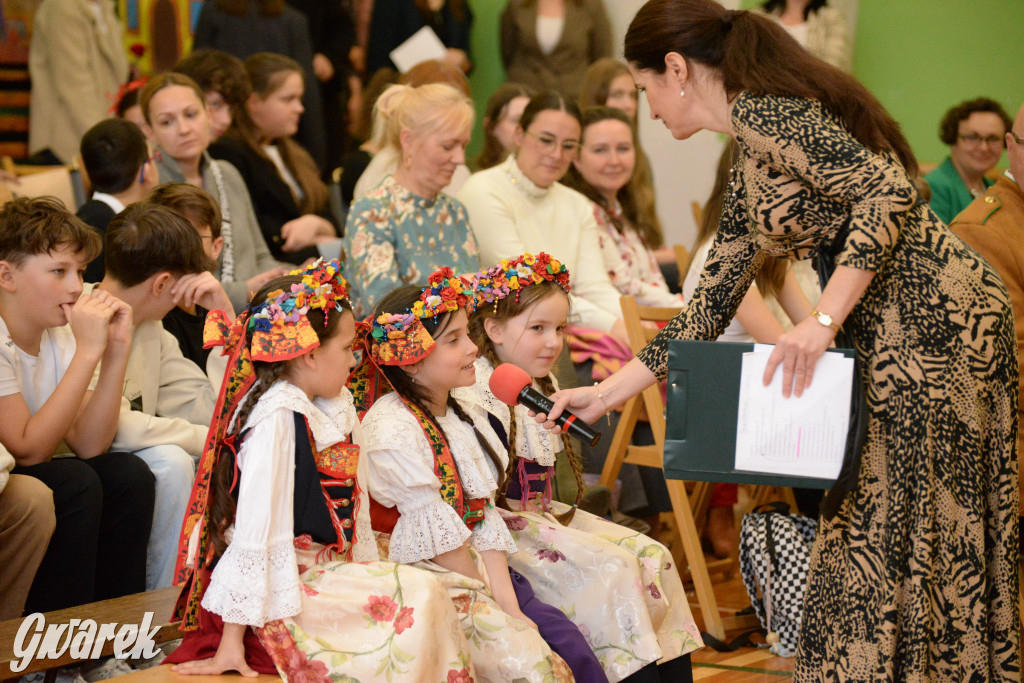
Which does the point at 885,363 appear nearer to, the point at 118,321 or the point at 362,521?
the point at 362,521

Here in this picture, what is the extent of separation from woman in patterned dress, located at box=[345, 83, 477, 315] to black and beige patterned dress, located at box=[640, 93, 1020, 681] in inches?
68.8

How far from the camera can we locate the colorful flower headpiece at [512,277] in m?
2.40

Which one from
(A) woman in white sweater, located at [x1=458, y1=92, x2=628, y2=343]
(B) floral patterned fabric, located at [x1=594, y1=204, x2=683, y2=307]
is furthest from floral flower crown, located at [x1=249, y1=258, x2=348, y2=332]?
(B) floral patterned fabric, located at [x1=594, y1=204, x2=683, y2=307]

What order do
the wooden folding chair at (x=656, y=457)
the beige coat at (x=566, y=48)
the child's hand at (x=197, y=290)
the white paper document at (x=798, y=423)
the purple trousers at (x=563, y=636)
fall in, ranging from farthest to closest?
the beige coat at (x=566, y=48) < the wooden folding chair at (x=656, y=457) < the child's hand at (x=197, y=290) < the purple trousers at (x=563, y=636) < the white paper document at (x=798, y=423)

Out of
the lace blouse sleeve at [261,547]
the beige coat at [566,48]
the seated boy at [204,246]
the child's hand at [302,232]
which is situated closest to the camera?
the lace blouse sleeve at [261,547]

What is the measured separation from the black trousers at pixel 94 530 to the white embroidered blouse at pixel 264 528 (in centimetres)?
54

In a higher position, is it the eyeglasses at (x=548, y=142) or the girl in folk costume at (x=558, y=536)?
the eyeglasses at (x=548, y=142)

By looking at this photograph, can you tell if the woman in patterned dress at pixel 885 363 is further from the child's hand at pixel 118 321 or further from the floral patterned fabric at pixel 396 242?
the floral patterned fabric at pixel 396 242

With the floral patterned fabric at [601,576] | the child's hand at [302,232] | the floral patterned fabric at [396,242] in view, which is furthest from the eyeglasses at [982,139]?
the floral patterned fabric at [601,576]

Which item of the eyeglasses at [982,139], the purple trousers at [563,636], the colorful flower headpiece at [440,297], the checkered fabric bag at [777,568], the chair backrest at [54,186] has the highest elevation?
the eyeglasses at [982,139]

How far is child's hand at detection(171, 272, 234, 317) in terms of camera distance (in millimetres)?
2566

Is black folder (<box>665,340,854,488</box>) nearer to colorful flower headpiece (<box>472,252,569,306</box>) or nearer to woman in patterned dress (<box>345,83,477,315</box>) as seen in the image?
colorful flower headpiece (<box>472,252,569,306</box>)

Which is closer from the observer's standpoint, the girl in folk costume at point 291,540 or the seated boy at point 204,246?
the girl in folk costume at point 291,540

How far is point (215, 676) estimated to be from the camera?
5.74 ft
